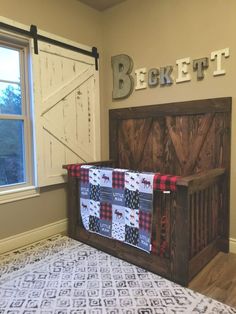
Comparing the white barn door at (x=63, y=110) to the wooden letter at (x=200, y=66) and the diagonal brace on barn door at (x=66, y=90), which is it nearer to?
the diagonal brace on barn door at (x=66, y=90)

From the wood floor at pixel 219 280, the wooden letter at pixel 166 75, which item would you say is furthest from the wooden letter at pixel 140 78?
the wood floor at pixel 219 280

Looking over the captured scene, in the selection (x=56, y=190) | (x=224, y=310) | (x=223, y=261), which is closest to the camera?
(x=224, y=310)

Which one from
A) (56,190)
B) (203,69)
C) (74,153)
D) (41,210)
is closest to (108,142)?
(74,153)

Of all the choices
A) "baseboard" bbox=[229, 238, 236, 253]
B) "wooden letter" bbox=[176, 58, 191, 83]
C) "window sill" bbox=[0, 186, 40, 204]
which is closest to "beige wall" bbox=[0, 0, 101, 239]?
"window sill" bbox=[0, 186, 40, 204]

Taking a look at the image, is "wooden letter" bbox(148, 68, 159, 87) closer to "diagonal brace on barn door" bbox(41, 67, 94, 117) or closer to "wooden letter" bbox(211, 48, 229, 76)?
"wooden letter" bbox(211, 48, 229, 76)

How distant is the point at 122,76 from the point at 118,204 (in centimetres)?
170

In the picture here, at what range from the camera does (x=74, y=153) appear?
3.16 metres

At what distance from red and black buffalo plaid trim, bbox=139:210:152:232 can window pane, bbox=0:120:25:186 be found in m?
1.42

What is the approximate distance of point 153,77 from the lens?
2961mm

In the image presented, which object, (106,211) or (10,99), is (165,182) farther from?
(10,99)

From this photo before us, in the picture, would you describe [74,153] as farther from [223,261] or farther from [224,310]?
[224,310]

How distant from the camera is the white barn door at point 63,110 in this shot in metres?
2.79

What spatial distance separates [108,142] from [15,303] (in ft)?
7.17

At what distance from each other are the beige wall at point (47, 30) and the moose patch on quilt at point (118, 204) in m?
0.50
